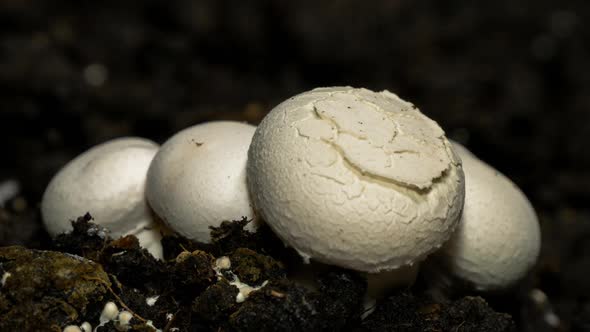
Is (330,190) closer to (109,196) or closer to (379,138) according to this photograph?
(379,138)

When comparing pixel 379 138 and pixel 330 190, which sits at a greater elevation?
pixel 379 138

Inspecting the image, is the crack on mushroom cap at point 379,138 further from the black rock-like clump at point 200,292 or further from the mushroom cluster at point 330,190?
the black rock-like clump at point 200,292

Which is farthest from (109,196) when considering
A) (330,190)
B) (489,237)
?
(489,237)

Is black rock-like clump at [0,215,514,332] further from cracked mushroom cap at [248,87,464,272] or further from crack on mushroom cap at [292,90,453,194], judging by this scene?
crack on mushroom cap at [292,90,453,194]

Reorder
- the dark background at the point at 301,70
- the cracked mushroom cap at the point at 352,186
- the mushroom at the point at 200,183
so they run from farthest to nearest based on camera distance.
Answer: the dark background at the point at 301,70
the mushroom at the point at 200,183
the cracked mushroom cap at the point at 352,186

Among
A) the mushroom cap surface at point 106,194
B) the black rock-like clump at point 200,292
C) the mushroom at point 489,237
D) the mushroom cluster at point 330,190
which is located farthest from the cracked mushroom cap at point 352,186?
the mushroom cap surface at point 106,194

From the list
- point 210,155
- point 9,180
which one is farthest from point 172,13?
point 210,155
